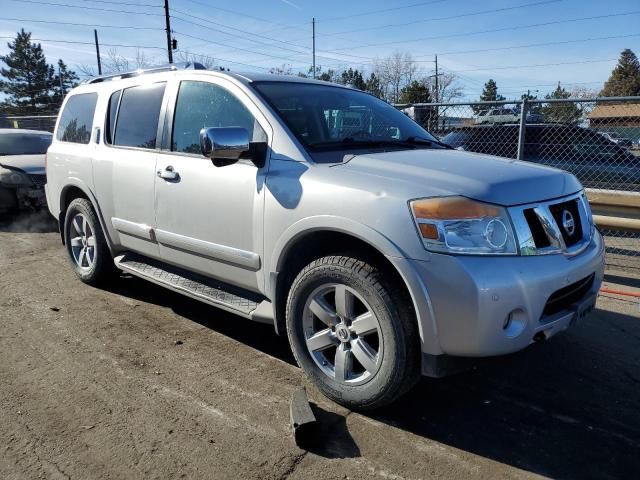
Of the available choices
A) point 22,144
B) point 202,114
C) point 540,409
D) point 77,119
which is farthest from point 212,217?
point 22,144

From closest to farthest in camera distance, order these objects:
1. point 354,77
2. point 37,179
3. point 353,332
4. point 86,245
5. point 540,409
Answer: point 353,332, point 540,409, point 86,245, point 37,179, point 354,77

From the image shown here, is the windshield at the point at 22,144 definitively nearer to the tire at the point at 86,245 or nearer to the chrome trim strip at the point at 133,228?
the tire at the point at 86,245

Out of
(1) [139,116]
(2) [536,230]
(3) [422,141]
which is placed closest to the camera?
(2) [536,230]

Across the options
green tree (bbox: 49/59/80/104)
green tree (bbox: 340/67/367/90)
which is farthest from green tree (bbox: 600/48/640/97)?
green tree (bbox: 49/59/80/104)

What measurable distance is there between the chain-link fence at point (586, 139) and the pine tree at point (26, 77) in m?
61.2

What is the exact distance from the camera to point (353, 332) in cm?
286

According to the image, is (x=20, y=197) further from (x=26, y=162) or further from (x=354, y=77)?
(x=354, y=77)

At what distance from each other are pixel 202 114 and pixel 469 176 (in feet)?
6.57

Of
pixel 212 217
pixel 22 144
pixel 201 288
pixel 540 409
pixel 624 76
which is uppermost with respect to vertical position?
pixel 624 76

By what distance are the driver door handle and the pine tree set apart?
62.9 meters

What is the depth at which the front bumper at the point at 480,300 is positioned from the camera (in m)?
2.40

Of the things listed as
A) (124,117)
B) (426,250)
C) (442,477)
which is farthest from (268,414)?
(124,117)

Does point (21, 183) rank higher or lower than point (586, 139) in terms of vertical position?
lower

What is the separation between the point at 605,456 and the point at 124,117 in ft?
13.8
